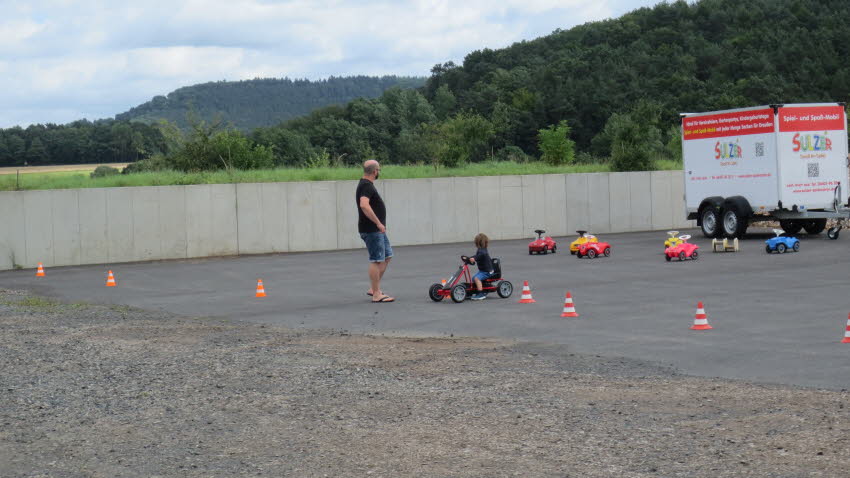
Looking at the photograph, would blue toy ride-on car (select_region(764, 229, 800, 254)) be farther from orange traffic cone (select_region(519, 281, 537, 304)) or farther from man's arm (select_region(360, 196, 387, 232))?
man's arm (select_region(360, 196, 387, 232))

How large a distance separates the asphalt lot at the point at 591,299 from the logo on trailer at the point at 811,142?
2468 millimetres

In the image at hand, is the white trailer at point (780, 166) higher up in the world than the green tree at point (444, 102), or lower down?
lower down

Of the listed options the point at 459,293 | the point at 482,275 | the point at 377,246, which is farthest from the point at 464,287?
the point at 377,246

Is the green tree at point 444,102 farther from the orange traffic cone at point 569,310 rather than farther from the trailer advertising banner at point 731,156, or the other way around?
the orange traffic cone at point 569,310

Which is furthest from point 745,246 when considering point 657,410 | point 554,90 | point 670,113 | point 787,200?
point 554,90

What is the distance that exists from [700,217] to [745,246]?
152 inches

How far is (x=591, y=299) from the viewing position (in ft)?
51.8

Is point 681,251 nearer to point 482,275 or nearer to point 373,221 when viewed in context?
point 482,275

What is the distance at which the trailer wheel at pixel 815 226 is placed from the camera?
29109mm

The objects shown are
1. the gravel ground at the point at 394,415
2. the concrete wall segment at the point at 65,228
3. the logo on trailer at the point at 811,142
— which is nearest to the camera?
the gravel ground at the point at 394,415

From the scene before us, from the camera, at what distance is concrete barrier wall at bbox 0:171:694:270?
92.4ft

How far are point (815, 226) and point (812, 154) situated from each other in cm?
265

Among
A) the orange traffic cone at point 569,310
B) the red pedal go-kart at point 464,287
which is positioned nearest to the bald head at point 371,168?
the red pedal go-kart at point 464,287

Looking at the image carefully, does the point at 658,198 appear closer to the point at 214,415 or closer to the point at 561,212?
the point at 561,212
